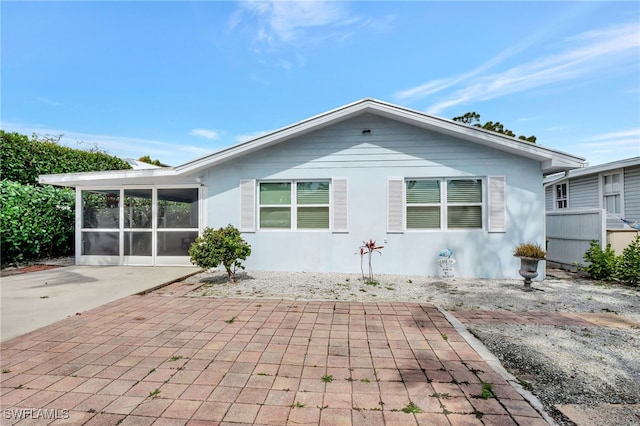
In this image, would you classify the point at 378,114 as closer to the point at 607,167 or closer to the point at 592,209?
the point at 592,209

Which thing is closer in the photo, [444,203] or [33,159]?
[444,203]

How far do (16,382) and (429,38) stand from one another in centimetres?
1024

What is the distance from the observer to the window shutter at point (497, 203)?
24.2 ft

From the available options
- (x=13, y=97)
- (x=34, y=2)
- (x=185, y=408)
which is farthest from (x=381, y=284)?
(x=13, y=97)

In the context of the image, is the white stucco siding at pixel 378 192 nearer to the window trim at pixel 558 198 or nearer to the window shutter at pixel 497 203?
the window shutter at pixel 497 203

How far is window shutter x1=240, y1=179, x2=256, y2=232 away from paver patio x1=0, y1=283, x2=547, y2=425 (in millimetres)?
3776

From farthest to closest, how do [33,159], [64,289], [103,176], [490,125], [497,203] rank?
[490,125] < [33,159] < [103,176] < [497,203] < [64,289]

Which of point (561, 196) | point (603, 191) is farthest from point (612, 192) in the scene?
point (561, 196)

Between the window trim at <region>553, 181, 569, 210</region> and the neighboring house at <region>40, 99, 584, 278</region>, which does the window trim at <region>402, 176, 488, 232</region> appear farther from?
the window trim at <region>553, 181, 569, 210</region>

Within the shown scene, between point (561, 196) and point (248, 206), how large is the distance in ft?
50.0

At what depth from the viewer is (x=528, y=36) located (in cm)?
802

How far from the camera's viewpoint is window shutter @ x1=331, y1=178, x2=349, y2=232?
7.85 metres

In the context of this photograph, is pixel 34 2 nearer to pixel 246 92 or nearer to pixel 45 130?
pixel 246 92

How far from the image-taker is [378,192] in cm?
780
